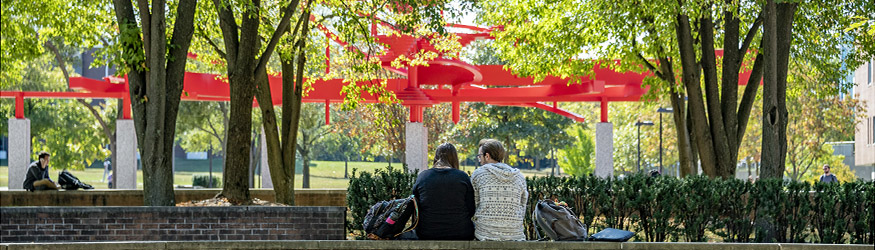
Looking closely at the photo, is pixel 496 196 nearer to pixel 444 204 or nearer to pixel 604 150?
pixel 444 204

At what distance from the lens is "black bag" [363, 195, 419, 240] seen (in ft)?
25.3

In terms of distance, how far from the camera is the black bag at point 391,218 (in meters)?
7.71

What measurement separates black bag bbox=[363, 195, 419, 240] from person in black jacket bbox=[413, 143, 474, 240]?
7 centimetres

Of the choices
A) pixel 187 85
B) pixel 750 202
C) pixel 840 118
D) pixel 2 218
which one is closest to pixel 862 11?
pixel 750 202

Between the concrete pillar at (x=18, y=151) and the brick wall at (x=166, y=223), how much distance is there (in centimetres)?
1667

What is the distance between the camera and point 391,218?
7754 mm

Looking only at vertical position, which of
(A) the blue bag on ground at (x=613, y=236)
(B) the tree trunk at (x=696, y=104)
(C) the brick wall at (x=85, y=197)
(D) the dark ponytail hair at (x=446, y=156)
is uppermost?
(B) the tree trunk at (x=696, y=104)

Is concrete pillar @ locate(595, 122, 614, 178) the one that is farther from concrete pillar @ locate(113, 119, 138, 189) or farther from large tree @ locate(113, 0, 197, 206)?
large tree @ locate(113, 0, 197, 206)

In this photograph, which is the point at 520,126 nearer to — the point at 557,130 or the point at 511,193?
the point at 557,130

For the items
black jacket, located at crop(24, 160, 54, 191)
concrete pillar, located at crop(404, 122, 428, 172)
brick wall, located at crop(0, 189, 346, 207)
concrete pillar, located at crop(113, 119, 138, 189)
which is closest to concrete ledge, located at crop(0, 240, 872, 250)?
brick wall, located at crop(0, 189, 346, 207)

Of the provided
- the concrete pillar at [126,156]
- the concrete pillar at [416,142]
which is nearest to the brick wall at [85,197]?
the concrete pillar at [126,156]

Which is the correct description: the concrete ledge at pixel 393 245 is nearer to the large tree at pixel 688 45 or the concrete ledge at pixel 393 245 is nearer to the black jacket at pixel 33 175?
the large tree at pixel 688 45

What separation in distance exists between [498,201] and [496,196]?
0.05 metres

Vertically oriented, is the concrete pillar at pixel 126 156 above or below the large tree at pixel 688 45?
below
